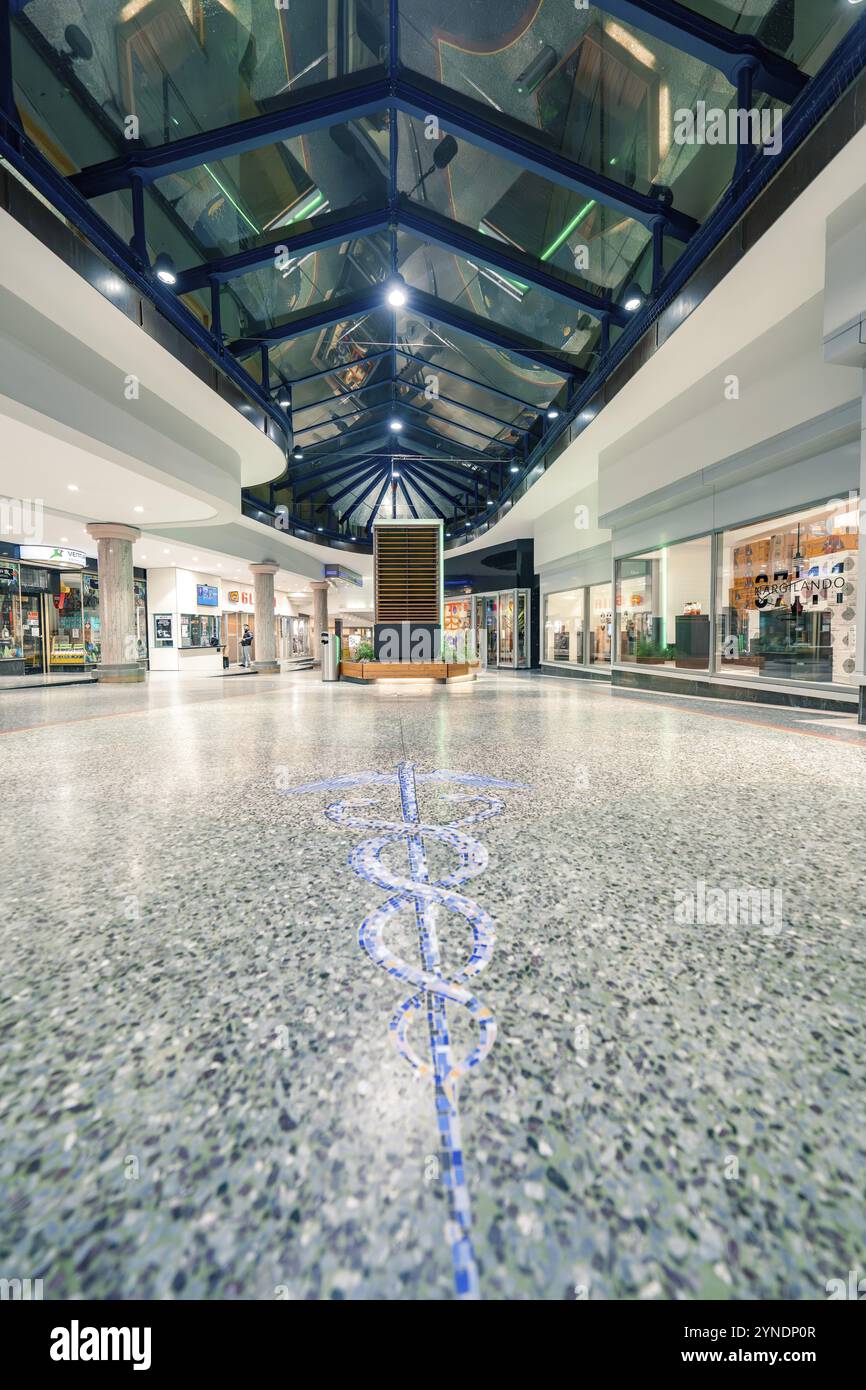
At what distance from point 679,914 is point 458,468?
2065cm

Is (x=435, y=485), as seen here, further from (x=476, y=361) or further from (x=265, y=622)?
(x=476, y=361)

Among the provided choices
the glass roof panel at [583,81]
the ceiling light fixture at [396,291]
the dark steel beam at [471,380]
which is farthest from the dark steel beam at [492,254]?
the dark steel beam at [471,380]

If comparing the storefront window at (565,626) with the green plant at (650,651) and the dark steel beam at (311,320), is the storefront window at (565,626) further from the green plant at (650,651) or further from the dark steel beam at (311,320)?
the dark steel beam at (311,320)

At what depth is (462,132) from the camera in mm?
6059

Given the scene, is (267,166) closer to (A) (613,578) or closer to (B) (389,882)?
(A) (613,578)

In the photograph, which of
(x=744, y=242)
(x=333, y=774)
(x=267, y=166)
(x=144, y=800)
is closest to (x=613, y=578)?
(x=744, y=242)

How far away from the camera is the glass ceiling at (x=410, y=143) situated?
552 centimetres

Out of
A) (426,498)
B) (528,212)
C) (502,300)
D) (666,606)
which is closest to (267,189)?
(528,212)

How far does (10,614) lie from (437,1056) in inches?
699

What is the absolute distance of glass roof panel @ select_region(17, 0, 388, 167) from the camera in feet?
18.0

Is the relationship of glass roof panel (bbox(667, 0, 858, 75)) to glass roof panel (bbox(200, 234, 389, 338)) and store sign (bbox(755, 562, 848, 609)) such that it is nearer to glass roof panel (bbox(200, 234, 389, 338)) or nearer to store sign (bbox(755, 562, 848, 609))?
store sign (bbox(755, 562, 848, 609))

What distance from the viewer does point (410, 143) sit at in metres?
7.81

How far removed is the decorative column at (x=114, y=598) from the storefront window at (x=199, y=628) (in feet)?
26.8

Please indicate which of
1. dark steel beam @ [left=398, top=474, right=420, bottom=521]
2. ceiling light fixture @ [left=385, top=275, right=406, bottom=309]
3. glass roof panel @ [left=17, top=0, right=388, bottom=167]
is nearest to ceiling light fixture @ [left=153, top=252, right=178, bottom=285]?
glass roof panel @ [left=17, top=0, right=388, bottom=167]
